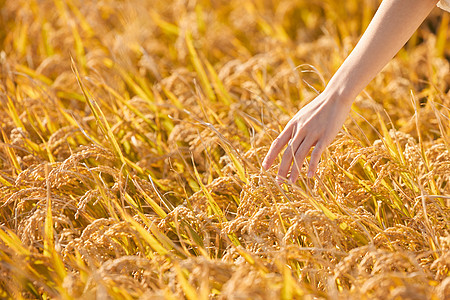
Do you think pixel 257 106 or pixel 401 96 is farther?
pixel 401 96

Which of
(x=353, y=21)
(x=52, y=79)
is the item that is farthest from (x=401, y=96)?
(x=52, y=79)

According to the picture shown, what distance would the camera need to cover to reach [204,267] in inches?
37.2

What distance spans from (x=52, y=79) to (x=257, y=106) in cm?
128

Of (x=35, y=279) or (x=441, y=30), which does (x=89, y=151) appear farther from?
(x=441, y=30)

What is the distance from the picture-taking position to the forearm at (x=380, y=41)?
1082mm

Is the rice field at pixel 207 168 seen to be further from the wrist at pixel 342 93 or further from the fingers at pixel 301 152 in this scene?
the wrist at pixel 342 93

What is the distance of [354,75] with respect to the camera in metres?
1.12

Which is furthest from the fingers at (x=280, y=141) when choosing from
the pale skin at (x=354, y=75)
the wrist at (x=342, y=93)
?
the wrist at (x=342, y=93)

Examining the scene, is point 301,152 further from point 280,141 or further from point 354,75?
point 354,75

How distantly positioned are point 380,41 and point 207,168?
76 cm

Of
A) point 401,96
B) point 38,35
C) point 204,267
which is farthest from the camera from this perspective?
point 38,35

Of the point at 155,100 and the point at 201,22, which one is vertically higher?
the point at 201,22

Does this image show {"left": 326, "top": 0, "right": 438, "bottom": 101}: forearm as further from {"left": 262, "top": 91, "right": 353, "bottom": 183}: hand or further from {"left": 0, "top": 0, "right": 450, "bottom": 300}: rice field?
{"left": 0, "top": 0, "right": 450, "bottom": 300}: rice field

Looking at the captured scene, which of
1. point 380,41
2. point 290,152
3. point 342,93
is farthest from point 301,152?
point 380,41
